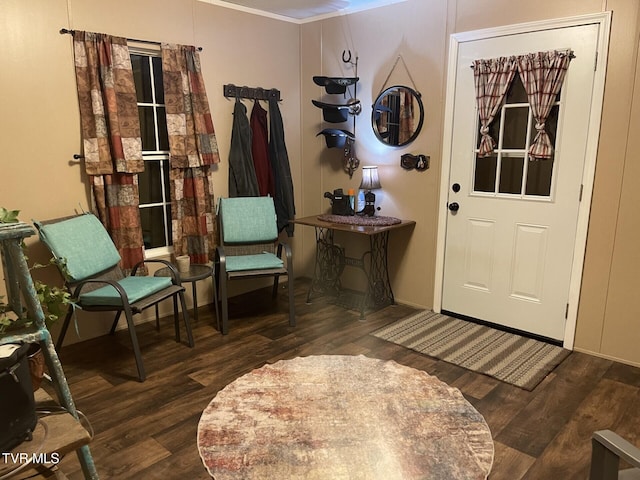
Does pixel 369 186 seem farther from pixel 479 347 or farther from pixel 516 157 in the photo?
pixel 479 347

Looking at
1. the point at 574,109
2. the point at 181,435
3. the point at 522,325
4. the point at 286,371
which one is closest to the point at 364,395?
the point at 286,371

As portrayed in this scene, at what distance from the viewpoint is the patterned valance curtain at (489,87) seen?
3264 mm

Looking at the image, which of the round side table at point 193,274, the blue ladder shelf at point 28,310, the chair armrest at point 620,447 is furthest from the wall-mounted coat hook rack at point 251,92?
the chair armrest at point 620,447

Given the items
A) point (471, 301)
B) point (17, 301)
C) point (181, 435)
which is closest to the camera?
point (17, 301)

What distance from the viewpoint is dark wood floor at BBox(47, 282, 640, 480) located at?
2.13 meters

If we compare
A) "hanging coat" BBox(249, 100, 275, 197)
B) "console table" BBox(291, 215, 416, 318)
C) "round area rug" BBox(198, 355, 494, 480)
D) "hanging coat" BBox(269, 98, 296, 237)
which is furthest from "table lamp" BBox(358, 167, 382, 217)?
"round area rug" BBox(198, 355, 494, 480)

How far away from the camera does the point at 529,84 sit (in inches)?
124

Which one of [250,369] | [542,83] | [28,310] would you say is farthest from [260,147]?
[28,310]

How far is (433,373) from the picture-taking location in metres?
2.91

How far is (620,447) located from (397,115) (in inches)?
119

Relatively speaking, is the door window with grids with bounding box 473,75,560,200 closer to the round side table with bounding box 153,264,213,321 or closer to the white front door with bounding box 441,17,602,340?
the white front door with bounding box 441,17,602,340

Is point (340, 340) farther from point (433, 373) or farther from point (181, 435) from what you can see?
point (181, 435)

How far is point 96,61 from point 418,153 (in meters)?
2.39

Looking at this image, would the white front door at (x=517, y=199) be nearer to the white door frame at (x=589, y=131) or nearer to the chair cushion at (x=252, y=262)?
the white door frame at (x=589, y=131)
